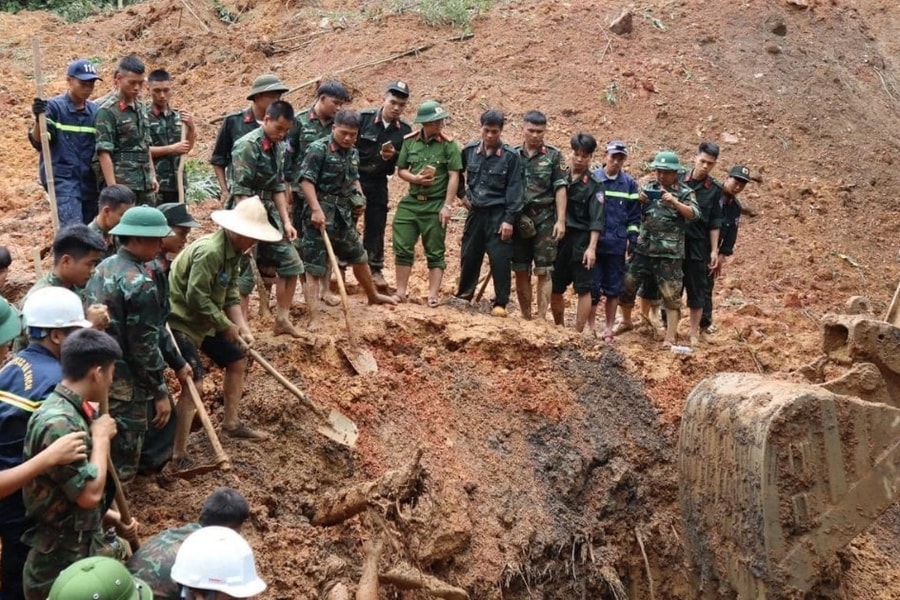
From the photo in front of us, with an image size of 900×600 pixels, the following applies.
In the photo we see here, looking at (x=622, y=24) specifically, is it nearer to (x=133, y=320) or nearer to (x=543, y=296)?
(x=543, y=296)

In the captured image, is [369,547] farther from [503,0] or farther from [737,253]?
[503,0]

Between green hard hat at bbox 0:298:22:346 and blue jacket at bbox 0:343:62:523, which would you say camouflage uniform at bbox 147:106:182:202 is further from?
blue jacket at bbox 0:343:62:523

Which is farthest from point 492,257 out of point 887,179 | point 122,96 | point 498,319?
point 887,179

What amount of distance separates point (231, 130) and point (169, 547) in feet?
12.6

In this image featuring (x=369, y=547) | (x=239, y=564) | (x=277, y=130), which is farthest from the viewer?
(x=277, y=130)

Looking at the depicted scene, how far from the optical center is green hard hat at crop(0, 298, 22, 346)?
4031 millimetres

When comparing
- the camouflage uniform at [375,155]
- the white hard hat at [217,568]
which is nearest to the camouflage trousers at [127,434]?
the white hard hat at [217,568]

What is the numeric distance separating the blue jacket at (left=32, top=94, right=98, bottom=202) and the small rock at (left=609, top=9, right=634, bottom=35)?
31.2ft

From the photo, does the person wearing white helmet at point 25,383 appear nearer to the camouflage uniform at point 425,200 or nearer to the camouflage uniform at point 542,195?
the camouflage uniform at point 425,200

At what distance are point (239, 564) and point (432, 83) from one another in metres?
10.7

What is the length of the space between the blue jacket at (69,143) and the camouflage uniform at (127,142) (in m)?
0.18

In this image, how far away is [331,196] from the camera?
7.17m

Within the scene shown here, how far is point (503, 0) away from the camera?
15375 millimetres

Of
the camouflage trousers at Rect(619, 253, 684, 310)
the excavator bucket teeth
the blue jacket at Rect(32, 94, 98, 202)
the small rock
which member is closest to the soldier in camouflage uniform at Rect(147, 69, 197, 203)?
the blue jacket at Rect(32, 94, 98, 202)
